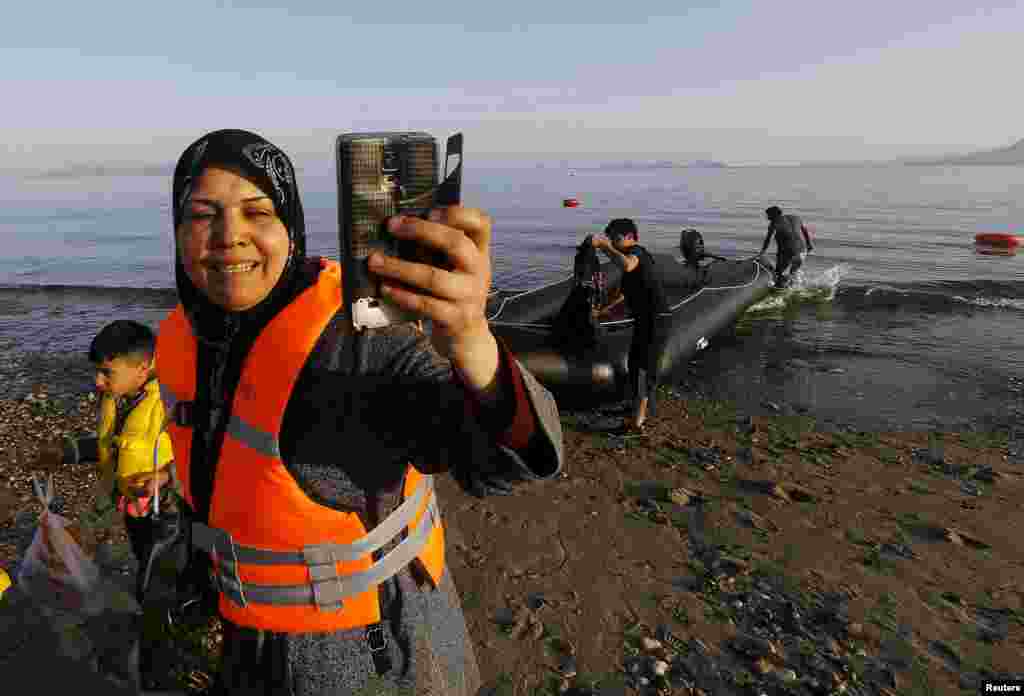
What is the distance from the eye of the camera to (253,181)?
153 centimetres

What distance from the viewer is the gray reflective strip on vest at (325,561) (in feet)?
4.90

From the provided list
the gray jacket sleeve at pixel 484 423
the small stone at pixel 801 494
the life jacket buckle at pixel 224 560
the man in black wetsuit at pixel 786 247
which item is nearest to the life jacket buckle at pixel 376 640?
the life jacket buckle at pixel 224 560

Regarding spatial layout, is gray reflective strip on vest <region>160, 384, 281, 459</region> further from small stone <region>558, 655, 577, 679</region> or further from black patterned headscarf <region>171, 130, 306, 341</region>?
small stone <region>558, 655, 577, 679</region>

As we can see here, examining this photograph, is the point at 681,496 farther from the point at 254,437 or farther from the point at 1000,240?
the point at 1000,240

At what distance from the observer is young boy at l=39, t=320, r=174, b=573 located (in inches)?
125

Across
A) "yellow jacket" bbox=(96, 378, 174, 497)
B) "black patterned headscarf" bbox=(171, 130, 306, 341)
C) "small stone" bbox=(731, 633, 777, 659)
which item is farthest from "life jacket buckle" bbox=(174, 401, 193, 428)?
"small stone" bbox=(731, 633, 777, 659)

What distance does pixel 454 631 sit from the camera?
68.3 inches

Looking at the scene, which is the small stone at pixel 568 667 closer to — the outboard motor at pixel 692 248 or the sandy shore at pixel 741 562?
the sandy shore at pixel 741 562

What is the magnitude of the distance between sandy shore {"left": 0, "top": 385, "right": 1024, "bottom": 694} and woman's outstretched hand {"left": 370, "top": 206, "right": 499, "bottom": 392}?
311 centimetres

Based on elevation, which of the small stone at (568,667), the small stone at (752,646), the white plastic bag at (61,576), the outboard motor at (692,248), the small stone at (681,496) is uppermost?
the outboard motor at (692,248)

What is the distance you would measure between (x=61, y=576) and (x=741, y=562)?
15.2ft

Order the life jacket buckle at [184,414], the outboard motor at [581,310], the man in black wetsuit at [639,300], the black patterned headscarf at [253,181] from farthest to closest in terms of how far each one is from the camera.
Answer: the outboard motor at [581,310] < the man in black wetsuit at [639,300] < the life jacket buckle at [184,414] < the black patterned headscarf at [253,181]

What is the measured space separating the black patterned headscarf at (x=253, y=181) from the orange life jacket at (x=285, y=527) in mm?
111

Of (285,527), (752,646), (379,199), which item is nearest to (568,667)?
(752,646)
